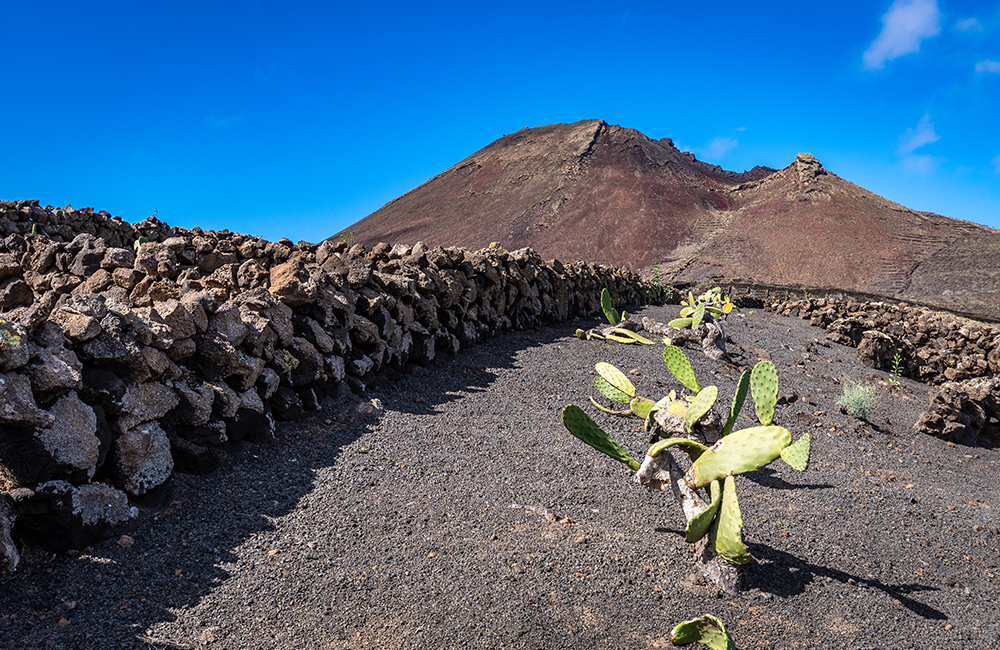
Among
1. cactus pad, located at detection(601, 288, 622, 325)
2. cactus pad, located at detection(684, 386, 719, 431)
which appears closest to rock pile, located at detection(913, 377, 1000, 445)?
cactus pad, located at detection(601, 288, 622, 325)

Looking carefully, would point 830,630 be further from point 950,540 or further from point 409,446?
point 409,446

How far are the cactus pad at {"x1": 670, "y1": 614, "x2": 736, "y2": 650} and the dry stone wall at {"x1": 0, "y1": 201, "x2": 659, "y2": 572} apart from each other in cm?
305

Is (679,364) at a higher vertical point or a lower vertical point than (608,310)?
lower

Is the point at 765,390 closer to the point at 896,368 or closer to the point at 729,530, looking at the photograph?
the point at 729,530

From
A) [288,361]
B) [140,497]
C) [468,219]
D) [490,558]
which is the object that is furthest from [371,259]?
[468,219]

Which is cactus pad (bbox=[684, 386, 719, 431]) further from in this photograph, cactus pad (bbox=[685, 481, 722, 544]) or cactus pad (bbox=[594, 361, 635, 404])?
cactus pad (bbox=[594, 361, 635, 404])

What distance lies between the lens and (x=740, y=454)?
317cm

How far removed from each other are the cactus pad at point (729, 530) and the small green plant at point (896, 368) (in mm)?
8019

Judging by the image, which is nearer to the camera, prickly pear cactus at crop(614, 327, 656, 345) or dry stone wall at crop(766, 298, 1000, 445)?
dry stone wall at crop(766, 298, 1000, 445)

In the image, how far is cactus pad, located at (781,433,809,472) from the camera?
2.86 meters

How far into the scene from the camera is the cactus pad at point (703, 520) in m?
3.12

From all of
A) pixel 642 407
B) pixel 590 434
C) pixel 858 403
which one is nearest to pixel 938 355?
pixel 858 403

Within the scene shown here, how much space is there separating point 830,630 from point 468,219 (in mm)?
47952

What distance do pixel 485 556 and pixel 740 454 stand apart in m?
1.55
